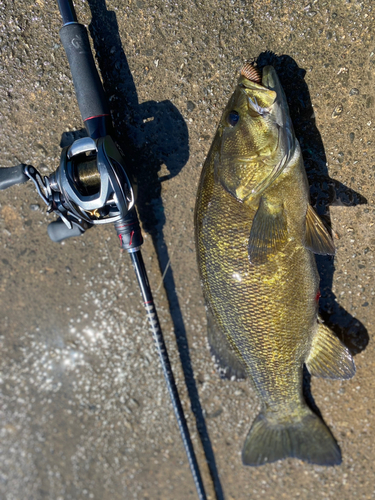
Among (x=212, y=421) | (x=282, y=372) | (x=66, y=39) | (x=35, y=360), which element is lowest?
(x=212, y=421)

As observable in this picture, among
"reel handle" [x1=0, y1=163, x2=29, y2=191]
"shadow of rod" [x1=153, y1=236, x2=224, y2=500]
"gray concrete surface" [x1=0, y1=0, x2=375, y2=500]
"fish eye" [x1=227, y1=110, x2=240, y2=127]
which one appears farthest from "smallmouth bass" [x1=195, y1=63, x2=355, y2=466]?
"reel handle" [x1=0, y1=163, x2=29, y2=191]

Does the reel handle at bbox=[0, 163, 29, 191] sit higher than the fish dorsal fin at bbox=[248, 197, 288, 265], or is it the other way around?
the reel handle at bbox=[0, 163, 29, 191]

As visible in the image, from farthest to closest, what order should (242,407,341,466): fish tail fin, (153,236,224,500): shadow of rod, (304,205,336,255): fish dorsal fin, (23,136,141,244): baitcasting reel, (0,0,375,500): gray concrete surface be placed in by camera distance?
(153,236,224,500): shadow of rod < (242,407,341,466): fish tail fin < (0,0,375,500): gray concrete surface < (304,205,336,255): fish dorsal fin < (23,136,141,244): baitcasting reel

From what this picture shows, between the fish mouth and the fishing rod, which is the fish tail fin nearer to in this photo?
the fishing rod

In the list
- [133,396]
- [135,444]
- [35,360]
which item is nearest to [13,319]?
[35,360]

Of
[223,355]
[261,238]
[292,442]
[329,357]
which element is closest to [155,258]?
[223,355]

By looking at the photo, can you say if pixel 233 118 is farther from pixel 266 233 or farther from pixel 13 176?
pixel 13 176

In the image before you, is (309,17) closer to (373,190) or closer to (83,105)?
(373,190)
